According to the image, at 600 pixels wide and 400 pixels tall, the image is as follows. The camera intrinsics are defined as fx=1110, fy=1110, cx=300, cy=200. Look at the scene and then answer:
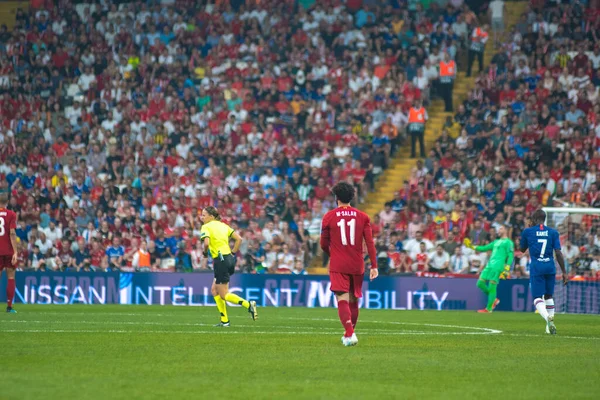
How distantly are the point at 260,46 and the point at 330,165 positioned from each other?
263 inches

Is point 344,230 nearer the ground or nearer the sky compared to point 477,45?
nearer the ground

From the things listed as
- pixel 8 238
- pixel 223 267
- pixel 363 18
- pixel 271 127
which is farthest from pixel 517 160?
pixel 8 238

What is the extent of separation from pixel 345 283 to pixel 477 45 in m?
22.0

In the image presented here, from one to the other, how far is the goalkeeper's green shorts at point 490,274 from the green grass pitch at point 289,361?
19.7ft

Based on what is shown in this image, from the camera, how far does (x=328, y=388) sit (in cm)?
986

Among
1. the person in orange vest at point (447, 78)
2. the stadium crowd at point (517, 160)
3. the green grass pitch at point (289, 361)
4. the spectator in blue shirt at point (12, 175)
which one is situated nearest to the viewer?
the green grass pitch at point (289, 361)

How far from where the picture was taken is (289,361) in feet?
39.9

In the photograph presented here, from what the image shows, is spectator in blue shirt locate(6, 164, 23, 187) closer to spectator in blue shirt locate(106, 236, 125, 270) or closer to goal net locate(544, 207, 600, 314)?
spectator in blue shirt locate(106, 236, 125, 270)

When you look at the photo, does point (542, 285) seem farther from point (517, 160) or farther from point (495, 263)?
point (517, 160)

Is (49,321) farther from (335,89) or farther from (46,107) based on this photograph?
(46,107)

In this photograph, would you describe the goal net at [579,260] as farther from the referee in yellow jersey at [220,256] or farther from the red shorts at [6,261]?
the red shorts at [6,261]

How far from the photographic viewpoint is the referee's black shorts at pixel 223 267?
18.6 m

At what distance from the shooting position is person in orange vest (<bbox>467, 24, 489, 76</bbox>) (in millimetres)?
34519

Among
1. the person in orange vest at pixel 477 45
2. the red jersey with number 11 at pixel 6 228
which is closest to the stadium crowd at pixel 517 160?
the person in orange vest at pixel 477 45
